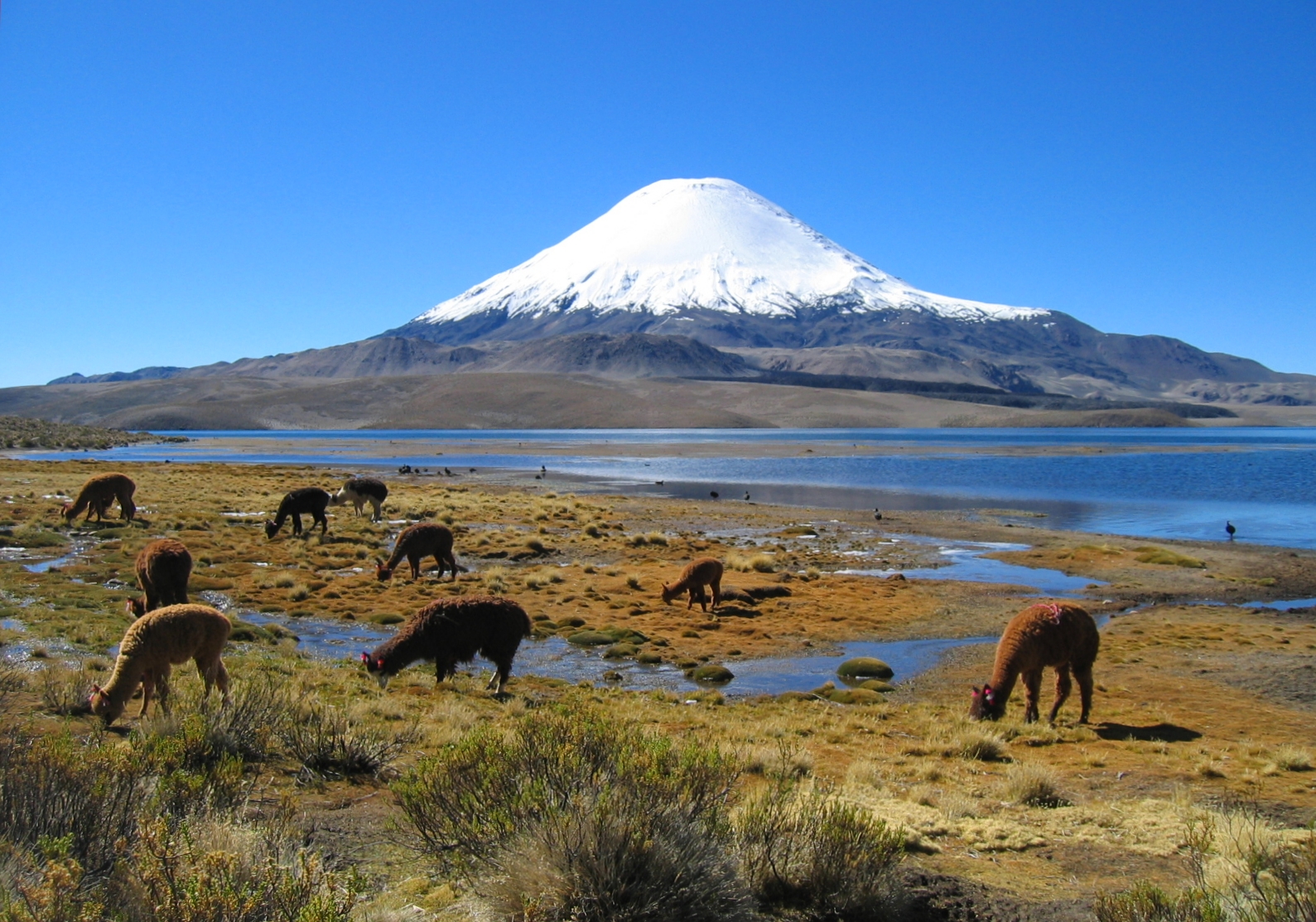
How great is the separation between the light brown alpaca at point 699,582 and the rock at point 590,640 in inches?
117

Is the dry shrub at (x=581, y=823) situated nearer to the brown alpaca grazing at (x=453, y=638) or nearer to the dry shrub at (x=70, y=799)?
the dry shrub at (x=70, y=799)

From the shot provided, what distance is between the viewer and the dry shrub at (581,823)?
4.02m

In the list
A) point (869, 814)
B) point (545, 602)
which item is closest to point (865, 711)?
point (869, 814)

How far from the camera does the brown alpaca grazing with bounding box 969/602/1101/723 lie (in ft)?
33.2

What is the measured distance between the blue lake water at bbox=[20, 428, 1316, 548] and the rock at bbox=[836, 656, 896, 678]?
73.4ft

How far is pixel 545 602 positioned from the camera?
17766 mm

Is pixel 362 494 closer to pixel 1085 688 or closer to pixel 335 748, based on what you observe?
pixel 335 748

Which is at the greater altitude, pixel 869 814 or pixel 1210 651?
pixel 869 814

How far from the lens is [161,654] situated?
7332 mm

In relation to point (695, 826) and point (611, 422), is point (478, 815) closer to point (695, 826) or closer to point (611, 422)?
point (695, 826)

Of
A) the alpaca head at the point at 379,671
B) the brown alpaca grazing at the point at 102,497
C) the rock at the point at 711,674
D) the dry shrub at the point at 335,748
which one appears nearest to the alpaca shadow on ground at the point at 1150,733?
the rock at the point at 711,674

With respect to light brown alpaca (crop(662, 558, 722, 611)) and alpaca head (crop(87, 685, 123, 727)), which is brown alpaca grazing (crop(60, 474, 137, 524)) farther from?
alpaca head (crop(87, 685, 123, 727))

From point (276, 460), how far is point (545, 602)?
64.3m

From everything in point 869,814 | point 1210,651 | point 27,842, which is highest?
point 27,842
